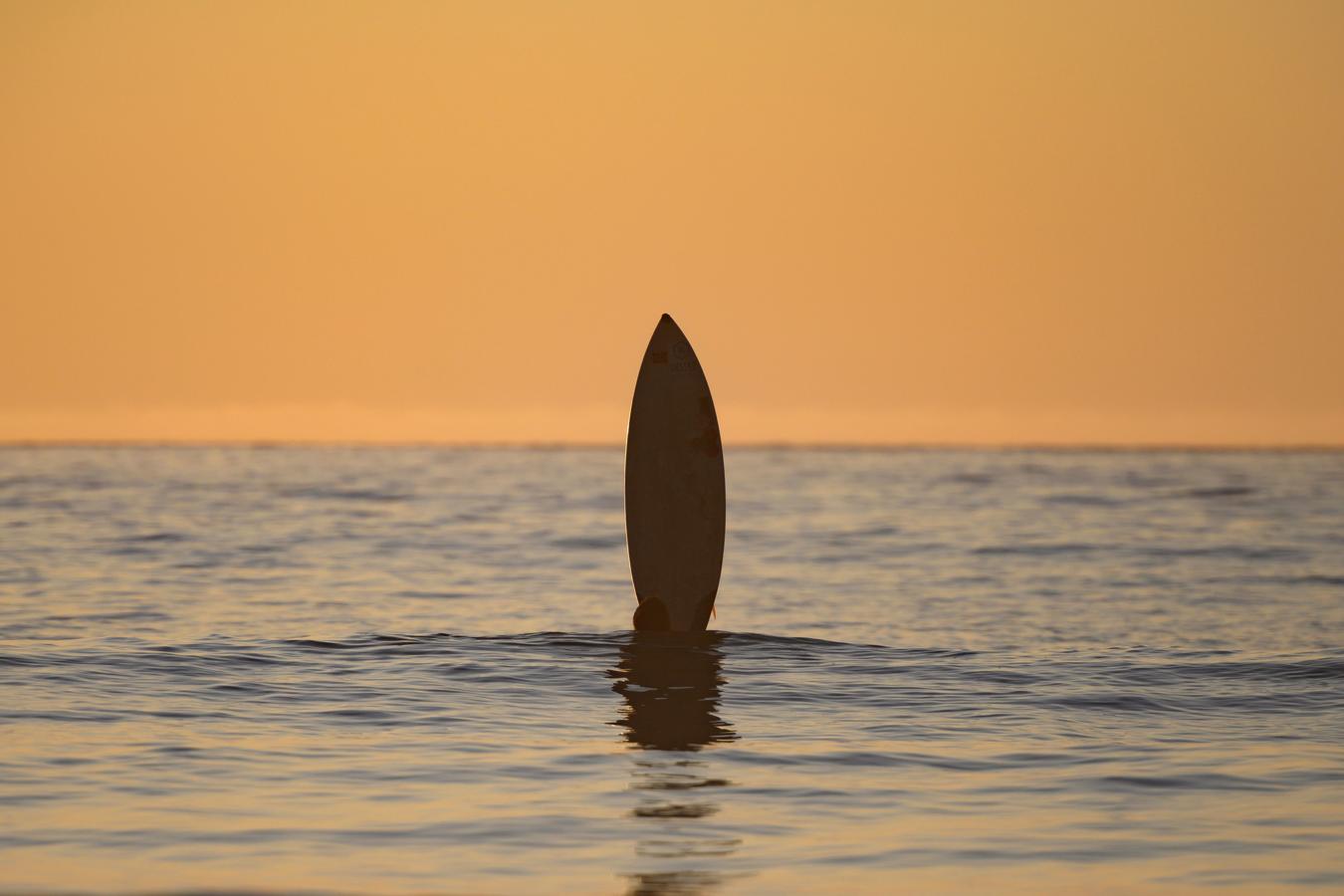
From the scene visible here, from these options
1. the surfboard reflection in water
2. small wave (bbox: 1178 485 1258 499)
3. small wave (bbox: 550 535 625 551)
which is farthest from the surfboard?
small wave (bbox: 1178 485 1258 499)

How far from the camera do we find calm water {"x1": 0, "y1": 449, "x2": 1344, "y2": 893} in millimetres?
7625

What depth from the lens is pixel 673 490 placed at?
1645 cm

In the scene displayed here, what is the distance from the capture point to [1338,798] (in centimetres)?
896

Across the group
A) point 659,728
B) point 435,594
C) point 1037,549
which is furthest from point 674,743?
point 1037,549

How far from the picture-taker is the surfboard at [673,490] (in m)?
16.2

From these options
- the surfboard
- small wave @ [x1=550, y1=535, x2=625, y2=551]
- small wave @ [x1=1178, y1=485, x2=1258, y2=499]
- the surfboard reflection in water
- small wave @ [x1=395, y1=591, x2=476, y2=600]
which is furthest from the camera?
small wave @ [x1=1178, y1=485, x2=1258, y2=499]

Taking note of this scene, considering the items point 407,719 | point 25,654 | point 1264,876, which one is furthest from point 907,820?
point 25,654

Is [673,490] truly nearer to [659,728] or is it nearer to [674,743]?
[659,728]

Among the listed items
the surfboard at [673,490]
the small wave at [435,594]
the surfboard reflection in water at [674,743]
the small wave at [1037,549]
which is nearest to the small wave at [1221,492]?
the small wave at [1037,549]

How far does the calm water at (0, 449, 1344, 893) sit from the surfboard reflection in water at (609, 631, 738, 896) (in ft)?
0.11

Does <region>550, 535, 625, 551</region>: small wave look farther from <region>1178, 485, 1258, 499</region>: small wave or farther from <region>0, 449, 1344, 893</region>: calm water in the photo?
<region>1178, 485, 1258, 499</region>: small wave

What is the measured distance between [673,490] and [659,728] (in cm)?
569

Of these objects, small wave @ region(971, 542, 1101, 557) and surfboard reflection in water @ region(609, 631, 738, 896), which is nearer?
surfboard reflection in water @ region(609, 631, 738, 896)

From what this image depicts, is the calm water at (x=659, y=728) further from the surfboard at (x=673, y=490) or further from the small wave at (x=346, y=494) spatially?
the small wave at (x=346, y=494)
